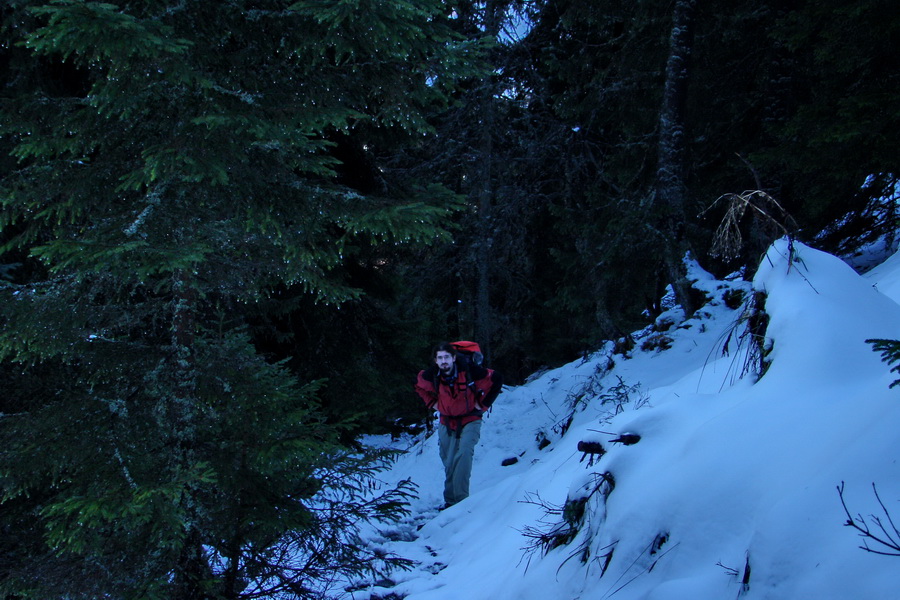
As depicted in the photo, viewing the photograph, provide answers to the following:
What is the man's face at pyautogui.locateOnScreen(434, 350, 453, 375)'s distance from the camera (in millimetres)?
6328

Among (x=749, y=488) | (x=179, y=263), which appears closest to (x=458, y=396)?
(x=749, y=488)

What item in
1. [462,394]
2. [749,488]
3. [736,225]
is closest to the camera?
[749,488]

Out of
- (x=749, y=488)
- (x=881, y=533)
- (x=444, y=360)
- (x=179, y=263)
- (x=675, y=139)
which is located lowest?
(x=881, y=533)

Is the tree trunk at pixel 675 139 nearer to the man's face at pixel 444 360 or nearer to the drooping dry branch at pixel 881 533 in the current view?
the man's face at pixel 444 360

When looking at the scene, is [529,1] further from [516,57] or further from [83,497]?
[83,497]

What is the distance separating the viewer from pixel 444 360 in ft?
20.8

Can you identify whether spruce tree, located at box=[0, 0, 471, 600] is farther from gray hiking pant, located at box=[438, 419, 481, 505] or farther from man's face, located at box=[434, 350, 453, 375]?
gray hiking pant, located at box=[438, 419, 481, 505]

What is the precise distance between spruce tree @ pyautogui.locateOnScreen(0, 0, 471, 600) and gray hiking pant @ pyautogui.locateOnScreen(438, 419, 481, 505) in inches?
111

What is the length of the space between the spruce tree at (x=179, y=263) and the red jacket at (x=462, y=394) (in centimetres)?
271

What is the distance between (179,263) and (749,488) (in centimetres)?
326

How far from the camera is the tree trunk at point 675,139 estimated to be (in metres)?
8.55

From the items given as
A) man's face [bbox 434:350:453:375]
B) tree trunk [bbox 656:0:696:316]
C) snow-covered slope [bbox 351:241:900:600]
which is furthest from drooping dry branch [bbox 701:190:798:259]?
tree trunk [bbox 656:0:696:316]

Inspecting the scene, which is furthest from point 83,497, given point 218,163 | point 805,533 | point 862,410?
point 862,410

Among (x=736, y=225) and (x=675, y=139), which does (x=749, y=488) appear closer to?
(x=736, y=225)
